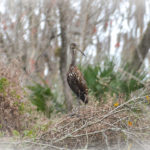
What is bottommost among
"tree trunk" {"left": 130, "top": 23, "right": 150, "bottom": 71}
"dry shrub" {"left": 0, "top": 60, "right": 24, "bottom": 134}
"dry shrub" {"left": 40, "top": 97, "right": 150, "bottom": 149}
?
"dry shrub" {"left": 40, "top": 97, "right": 150, "bottom": 149}

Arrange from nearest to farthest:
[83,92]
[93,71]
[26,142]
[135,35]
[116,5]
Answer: [26,142] → [83,92] → [93,71] → [116,5] → [135,35]

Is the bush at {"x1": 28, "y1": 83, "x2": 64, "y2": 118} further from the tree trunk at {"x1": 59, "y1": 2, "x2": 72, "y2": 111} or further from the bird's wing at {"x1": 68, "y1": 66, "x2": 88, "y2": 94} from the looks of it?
the bird's wing at {"x1": 68, "y1": 66, "x2": 88, "y2": 94}

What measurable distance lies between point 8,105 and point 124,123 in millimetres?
2331

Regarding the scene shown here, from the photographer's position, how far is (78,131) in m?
4.55

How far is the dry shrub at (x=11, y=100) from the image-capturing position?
5543 mm

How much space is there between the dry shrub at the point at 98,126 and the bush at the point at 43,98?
3046mm

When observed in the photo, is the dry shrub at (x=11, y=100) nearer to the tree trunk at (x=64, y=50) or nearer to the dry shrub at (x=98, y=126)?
the dry shrub at (x=98, y=126)

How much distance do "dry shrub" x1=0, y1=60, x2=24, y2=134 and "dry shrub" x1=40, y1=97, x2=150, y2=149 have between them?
4.07 ft

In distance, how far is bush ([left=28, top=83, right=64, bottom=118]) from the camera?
305 inches

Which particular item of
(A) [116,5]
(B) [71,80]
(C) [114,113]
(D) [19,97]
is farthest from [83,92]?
(A) [116,5]

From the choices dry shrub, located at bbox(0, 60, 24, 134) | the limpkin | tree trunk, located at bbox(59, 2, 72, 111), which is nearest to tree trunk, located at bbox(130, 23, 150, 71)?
tree trunk, located at bbox(59, 2, 72, 111)

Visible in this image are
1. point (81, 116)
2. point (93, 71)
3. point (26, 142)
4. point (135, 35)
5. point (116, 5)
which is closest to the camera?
point (26, 142)

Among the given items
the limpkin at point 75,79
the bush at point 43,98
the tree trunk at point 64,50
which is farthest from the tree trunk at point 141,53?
the limpkin at point 75,79

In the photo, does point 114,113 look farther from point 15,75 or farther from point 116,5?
point 116,5
